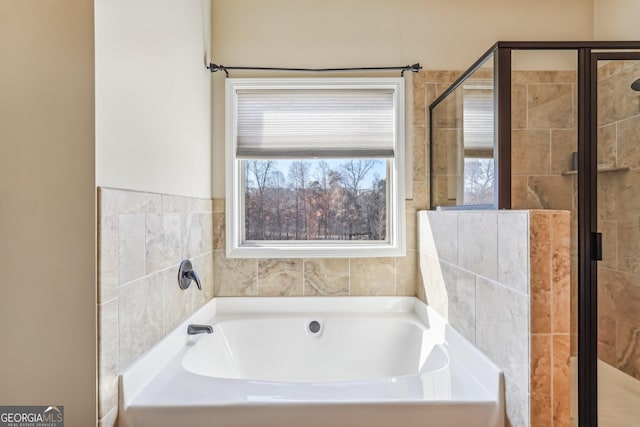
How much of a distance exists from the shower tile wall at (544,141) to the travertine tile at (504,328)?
27 centimetres

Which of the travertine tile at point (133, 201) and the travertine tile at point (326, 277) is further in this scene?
the travertine tile at point (326, 277)

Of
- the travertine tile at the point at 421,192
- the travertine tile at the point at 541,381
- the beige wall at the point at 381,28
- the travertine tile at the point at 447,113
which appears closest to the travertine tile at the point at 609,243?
the travertine tile at the point at 541,381

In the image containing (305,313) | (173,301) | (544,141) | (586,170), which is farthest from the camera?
(305,313)

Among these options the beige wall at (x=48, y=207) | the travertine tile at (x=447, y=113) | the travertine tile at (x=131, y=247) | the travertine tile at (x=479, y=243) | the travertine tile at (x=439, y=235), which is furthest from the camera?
the travertine tile at (x=447, y=113)

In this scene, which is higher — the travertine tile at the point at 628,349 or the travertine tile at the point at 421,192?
the travertine tile at the point at 421,192

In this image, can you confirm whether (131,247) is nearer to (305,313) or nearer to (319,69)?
(305,313)

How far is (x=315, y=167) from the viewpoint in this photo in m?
2.10

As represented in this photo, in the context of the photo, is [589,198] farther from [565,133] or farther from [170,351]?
[170,351]

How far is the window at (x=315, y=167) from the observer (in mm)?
1984

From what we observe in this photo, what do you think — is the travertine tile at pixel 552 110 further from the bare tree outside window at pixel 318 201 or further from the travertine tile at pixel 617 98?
the bare tree outside window at pixel 318 201

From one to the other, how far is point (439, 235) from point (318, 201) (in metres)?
0.78

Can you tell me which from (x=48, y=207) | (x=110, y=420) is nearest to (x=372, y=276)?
(x=110, y=420)

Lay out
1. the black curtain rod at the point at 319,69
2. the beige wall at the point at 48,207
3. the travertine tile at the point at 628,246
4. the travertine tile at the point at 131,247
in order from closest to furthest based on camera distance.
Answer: the beige wall at the point at 48,207 < the travertine tile at the point at 131,247 < the travertine tile at the point at 628,246 < the black curtain rod at the point at 319,69

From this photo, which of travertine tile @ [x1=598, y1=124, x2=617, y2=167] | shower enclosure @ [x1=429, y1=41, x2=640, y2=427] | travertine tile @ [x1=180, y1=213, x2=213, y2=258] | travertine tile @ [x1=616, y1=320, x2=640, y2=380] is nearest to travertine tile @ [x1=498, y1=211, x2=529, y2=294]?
shower enclosure @ [x1=429, y1=41, x2=640, y2=427]
